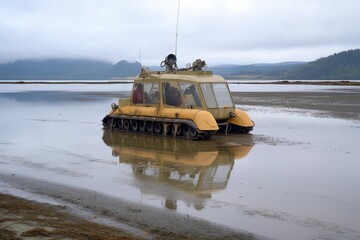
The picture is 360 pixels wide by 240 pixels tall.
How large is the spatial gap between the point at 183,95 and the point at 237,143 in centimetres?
266

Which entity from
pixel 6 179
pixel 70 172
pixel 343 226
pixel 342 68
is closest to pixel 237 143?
pixel 70 172

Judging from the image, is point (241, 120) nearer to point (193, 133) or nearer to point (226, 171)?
point (193, 133)

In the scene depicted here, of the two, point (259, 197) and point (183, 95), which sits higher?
point (183, 95)

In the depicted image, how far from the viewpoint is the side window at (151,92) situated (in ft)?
57.0

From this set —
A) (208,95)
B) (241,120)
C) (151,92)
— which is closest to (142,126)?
(151,92)

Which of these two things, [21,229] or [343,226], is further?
[343,226]

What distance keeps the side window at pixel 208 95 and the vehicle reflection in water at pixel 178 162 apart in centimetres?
150

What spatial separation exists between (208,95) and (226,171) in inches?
235

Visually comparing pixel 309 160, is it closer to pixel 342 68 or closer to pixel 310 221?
pixel 310 221

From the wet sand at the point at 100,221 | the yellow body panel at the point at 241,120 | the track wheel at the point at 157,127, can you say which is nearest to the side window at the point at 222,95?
the yellow body panel at the point at 241,120

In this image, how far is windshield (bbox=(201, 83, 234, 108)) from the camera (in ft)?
54.0

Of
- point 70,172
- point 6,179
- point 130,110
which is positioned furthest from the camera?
point 130,110

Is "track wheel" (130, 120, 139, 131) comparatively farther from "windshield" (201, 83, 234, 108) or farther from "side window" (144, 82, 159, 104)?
"windshield" (201, 83, 234, 108)

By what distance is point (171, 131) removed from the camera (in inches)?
646
